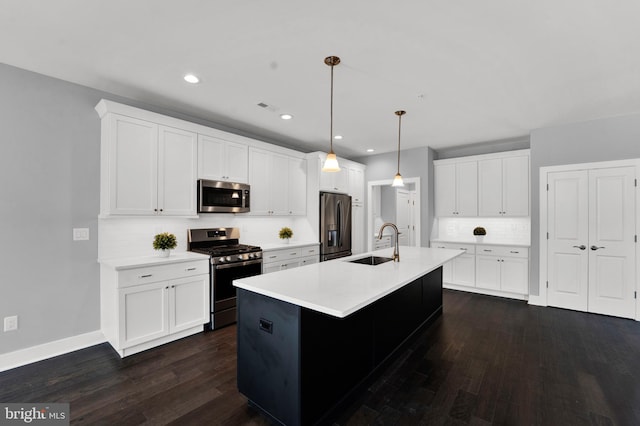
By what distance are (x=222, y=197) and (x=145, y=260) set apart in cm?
120

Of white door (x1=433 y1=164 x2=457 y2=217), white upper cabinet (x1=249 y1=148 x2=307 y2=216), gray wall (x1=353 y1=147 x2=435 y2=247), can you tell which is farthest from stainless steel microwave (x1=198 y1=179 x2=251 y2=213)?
white door (x1=433 y1=164 x2=457 y2=217)

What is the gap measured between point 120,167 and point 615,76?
501 cm

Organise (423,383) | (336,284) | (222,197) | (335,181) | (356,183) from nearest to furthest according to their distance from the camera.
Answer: (336,284) < (423,383) < (222,197) < (335,181) < (356,183)

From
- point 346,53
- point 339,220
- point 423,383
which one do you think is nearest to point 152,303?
point 423,383

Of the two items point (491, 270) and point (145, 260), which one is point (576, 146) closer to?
point (491, 270)

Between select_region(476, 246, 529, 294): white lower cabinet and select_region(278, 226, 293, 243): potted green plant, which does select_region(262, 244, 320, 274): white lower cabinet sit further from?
select_region(476, 246, 529, 294): white lower cabinet

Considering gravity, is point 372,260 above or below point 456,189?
below

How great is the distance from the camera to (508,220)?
5.25 metres

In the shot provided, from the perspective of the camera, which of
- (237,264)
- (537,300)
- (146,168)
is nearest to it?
(146,168)

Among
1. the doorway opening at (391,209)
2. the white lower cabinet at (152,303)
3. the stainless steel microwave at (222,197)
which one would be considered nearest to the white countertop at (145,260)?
the white lower cabinet at (152,303)

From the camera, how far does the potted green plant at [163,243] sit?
3.19 metres

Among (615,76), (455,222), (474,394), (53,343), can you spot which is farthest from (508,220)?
(53,343)

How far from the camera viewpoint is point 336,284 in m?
2.04

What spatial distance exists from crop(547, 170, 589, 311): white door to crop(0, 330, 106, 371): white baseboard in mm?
5991
